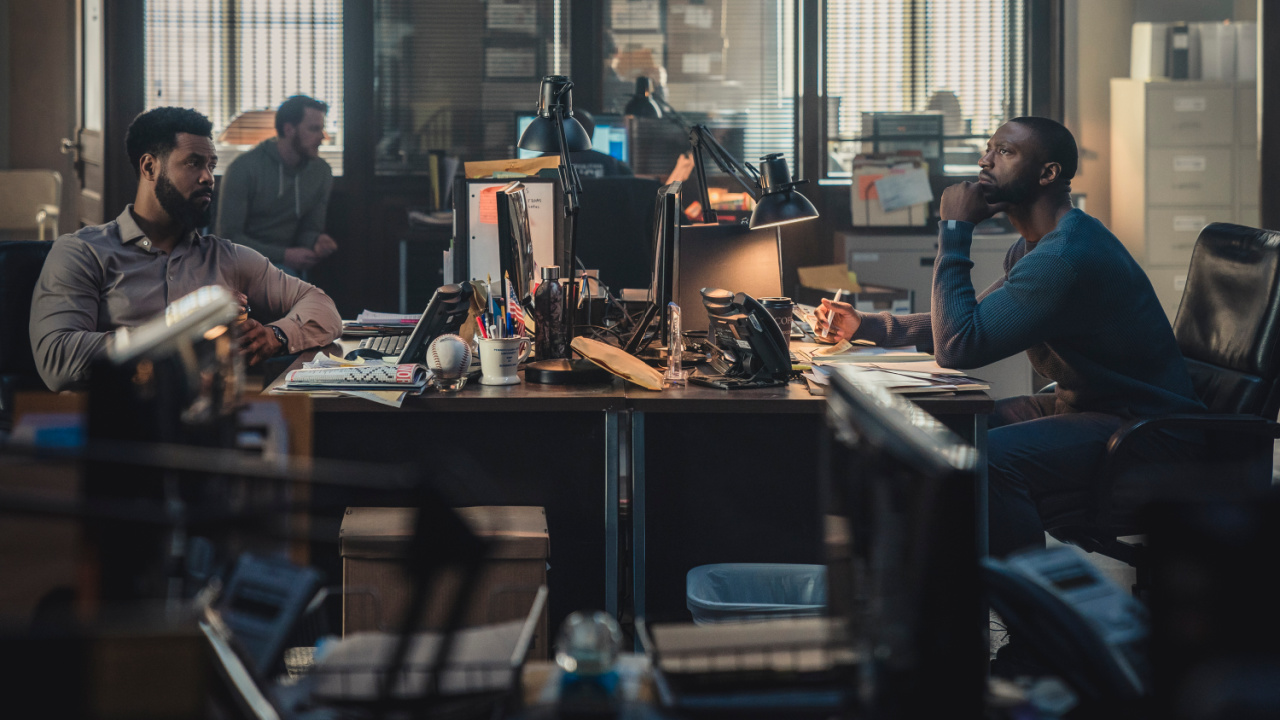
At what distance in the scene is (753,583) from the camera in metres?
2.26

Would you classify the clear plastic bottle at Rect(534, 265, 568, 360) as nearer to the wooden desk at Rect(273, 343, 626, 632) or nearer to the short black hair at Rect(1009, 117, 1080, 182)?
the wooden desk at Rect(273, 343, 626, 632)

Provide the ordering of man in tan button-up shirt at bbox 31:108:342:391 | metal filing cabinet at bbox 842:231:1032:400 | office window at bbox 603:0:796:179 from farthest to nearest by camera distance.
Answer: office window at bbox 603:0:796:179 < metal filing cabinet at bbox 842:231:1032:400 < man in tan button-up shirt at bbox 31:108:342:391

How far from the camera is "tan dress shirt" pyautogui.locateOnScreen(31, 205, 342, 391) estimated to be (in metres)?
2.45

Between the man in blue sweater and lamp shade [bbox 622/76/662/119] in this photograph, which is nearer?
the man in blue sweater

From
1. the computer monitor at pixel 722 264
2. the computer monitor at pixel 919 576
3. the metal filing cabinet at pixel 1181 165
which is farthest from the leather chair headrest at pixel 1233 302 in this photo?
the metal filing cabinet at pixel 1181 165

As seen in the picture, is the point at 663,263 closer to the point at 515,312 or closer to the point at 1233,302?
the point at 515,312

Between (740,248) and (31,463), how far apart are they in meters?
2.24

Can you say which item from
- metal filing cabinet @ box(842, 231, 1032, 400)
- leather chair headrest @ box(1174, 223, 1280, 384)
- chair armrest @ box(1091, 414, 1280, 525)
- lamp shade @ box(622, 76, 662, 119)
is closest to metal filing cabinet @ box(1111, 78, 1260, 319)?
metal filing cabinet @ box(842, 231, 1032, 400)

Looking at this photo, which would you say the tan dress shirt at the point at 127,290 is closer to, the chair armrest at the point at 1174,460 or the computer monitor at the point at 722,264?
the computer monitor at the point at 722,264

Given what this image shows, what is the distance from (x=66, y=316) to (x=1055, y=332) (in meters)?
2.15

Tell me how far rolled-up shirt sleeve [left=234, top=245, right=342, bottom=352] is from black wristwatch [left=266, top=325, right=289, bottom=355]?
8cm

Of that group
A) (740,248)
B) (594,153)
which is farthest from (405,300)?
(740,248)

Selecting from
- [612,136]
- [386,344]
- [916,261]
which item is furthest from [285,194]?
[916,261]

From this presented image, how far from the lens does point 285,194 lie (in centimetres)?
516
